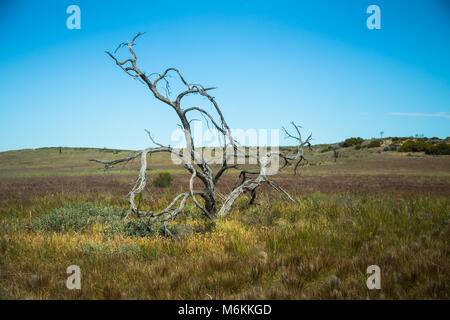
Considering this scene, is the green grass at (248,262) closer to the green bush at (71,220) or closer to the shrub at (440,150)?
the green bush at (71,220)

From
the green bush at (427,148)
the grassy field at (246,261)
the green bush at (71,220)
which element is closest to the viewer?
the grassy field at (246,261)

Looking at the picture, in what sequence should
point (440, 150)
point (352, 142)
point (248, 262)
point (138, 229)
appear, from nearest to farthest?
point (248, 262)
point (138, 229)
point (440, 150)
point (352, 142)

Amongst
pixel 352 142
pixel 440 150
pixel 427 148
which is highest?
pixel 352 142

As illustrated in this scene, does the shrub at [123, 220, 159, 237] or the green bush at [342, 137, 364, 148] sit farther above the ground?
the green bush at [342, 137, 364, 148]

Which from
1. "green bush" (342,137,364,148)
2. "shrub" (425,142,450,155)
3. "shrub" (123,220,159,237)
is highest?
"green bush" (342,137,364,148)

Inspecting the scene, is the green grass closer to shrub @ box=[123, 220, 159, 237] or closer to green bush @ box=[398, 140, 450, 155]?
shrub @ box=[123, 220, 159, 237]

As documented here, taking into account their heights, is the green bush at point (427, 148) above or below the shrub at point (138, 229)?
above

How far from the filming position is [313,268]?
3.62m

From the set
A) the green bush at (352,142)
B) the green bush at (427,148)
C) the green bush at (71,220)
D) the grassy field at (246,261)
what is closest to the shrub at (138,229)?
the grassy field at (246,261)

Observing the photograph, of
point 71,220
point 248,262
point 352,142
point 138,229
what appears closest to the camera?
point 248,262

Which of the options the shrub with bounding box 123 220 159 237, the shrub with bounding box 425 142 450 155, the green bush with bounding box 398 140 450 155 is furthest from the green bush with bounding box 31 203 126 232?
the green bush with bounding box 398 140 450 155

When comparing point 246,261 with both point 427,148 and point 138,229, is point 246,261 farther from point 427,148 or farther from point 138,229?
point 427,148

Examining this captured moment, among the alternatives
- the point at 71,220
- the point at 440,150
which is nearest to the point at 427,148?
the point at 440,150
